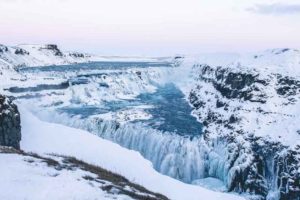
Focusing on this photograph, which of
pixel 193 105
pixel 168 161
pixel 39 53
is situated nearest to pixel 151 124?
pixel 168 161

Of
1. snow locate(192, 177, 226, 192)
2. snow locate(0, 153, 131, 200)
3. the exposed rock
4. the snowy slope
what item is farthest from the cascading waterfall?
the exposed rock

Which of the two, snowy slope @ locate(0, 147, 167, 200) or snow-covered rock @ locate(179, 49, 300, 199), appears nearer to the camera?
snowy slope @ locate(0, 147, 167, 200)

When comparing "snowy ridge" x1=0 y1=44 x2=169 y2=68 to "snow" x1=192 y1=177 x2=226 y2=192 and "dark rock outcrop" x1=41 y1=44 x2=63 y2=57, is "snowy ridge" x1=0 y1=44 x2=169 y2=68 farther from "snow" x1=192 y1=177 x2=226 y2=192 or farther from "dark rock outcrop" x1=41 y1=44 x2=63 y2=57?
"snow" x1=192 y1=177 x2=226 y2=192

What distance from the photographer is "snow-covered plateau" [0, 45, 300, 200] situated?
22.5 m

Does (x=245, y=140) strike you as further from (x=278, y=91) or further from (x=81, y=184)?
(x=81, y=184)

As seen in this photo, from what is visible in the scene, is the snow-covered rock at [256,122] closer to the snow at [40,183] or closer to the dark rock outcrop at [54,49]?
the snow at [40,183]

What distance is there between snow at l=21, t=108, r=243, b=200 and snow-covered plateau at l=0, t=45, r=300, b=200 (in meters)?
0.06

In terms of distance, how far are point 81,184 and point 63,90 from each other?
68.4 m

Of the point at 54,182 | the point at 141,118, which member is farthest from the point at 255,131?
the point at 54,182

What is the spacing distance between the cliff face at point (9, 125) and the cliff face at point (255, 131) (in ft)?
70.1

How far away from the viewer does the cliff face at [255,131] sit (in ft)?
152

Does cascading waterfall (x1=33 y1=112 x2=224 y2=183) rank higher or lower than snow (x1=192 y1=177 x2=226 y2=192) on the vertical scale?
higher

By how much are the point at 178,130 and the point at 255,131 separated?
8954mm

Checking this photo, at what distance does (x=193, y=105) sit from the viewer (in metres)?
81.4
